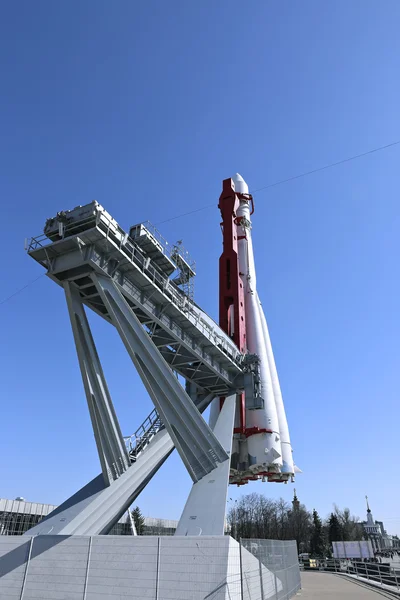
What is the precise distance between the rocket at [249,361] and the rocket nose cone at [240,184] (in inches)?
3.8

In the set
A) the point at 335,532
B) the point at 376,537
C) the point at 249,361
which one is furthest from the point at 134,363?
the point at 376,537

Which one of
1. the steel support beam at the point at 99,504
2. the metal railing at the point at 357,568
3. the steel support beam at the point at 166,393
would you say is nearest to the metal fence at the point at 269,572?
the steel support beam at the point at 166,393

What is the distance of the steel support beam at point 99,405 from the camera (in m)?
17.7

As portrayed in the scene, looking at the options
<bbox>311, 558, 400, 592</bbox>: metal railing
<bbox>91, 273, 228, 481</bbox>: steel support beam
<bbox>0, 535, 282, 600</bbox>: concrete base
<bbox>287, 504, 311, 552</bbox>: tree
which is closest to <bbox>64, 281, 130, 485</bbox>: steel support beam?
<bbox>91, 273, 228, 481</bbox>: steel support beam

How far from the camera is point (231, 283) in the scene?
31672 mm

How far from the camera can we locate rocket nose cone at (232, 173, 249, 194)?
37438mm

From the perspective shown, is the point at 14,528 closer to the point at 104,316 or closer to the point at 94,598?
the point at 104,316

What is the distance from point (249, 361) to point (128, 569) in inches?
604

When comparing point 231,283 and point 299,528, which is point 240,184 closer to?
point 231,283

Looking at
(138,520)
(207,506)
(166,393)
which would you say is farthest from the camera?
(138,520)

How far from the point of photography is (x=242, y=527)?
8512 cm

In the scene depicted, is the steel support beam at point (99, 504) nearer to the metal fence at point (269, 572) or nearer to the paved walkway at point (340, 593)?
the metal fence at point (269, 572)

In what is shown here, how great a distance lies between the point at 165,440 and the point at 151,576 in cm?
867

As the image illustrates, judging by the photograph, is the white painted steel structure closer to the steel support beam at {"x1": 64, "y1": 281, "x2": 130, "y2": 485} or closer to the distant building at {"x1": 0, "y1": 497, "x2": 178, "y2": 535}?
the steel support beam at {"x1": 64, "y1": 281, "x2": 130, "y2": 485}
